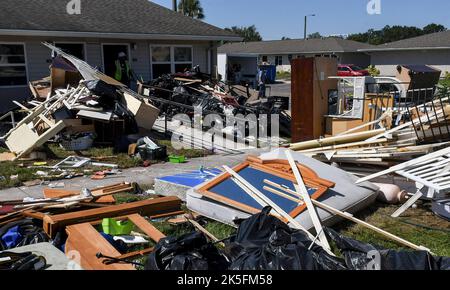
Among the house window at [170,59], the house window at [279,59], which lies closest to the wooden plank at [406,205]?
the house window at [170,59]

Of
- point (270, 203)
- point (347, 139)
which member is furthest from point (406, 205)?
point (347, 139)

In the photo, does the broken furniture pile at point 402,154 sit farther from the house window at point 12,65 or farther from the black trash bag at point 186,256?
the house window at point 12,65

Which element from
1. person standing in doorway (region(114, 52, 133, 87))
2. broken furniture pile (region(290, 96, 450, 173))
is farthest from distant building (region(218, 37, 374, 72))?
broken furniture pile (region(290, 96, 450, 173))

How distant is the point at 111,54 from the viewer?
14.8 metres

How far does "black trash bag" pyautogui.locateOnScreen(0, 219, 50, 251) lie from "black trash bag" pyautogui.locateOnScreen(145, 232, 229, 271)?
1.64 meters

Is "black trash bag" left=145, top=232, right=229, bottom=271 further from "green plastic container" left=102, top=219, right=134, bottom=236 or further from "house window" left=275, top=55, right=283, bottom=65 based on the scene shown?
"house window" left=275, top=55, right=283, bottom=65

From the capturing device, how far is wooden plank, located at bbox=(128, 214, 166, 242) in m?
4.34

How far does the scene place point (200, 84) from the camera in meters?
13.8

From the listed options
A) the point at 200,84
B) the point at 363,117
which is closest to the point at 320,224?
the point at 363,117

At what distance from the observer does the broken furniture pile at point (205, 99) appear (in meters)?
11.1

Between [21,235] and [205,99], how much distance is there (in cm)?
800

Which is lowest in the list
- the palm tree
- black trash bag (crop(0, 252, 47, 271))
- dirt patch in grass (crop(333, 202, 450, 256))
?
dirt patch in grass (crop(333, 202, 450, 256))

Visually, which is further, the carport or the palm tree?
the palm tree

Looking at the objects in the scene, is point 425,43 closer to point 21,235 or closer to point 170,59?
point 170,59
